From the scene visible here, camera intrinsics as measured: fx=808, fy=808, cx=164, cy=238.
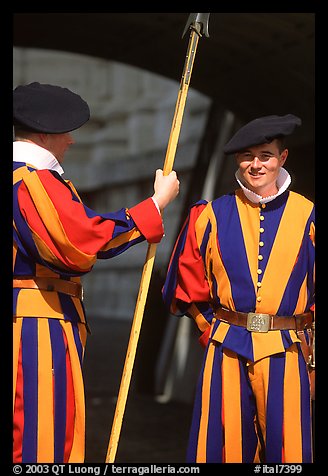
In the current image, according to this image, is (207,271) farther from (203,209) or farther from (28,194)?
(28,194)

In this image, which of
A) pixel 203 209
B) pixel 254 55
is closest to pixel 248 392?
pixel 203 209

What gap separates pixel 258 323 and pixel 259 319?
2 cm

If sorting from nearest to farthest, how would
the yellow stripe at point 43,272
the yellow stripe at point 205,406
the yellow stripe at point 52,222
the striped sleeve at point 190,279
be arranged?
the yellow stripe at point 52,222 < the yellow stripe at point 43,272 < the yellow stripe at point 205,406 < the striped sleeve at point 190,279

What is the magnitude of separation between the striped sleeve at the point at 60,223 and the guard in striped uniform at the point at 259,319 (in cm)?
51

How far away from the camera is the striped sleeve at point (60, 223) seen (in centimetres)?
292

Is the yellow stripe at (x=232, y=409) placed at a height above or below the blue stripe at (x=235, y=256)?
below

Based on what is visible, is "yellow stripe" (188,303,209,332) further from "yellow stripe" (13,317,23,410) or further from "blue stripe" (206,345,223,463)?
"yellow stripe" (13,317,23,410)

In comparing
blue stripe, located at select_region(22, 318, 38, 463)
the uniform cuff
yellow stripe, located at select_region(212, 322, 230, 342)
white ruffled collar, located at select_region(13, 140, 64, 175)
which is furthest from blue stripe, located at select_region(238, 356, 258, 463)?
white ruffled collar, located at select_region(13, 140, 64, 175)

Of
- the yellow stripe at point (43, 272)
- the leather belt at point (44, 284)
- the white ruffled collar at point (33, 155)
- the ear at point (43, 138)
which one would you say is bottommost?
the leather belt at point (44, 284)

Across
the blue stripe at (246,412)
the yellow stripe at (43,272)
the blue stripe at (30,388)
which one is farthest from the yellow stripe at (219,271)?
the blue stripe at (30,388)

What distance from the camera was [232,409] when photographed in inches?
122

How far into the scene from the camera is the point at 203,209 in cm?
334

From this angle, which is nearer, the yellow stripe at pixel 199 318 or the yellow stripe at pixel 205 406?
the yellow stripe at pixel 205 406

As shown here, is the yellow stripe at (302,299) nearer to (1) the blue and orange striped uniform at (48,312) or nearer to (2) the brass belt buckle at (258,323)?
(2) the brass belt buckle at (258,323)
